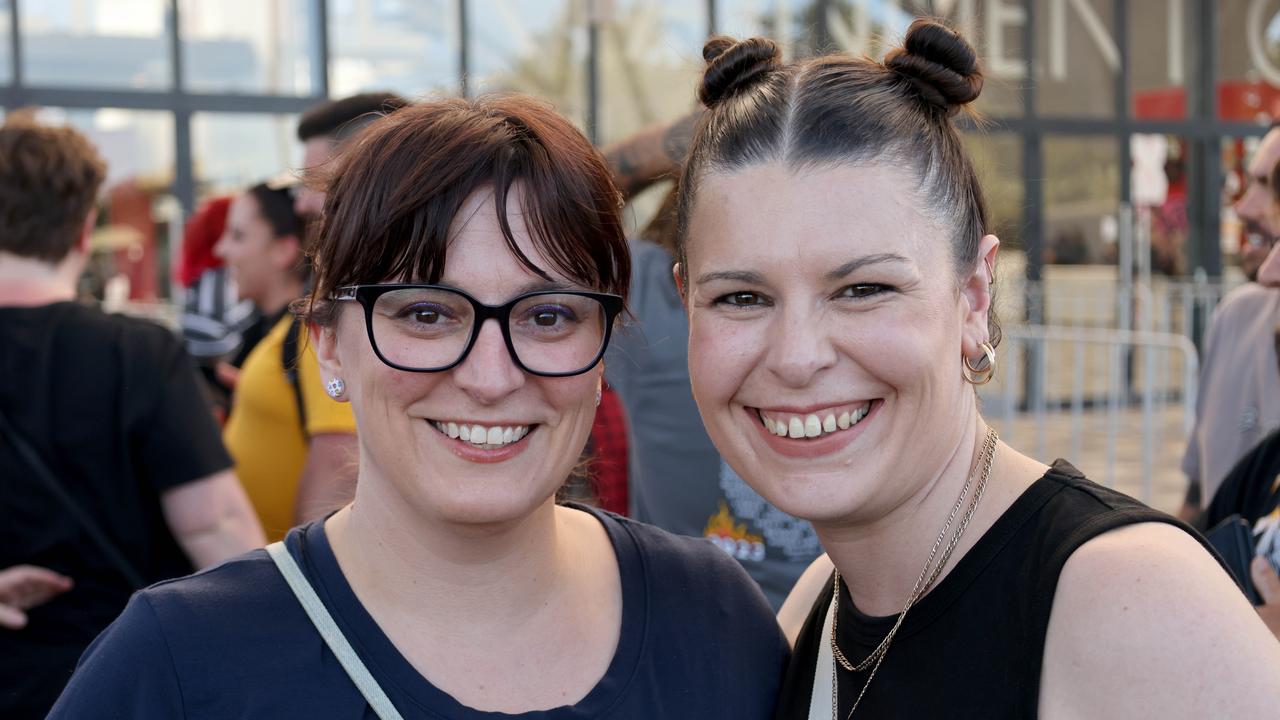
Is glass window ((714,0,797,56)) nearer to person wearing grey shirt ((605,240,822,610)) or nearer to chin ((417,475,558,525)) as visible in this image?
person wearing grey shirt ((605,240,822,610))

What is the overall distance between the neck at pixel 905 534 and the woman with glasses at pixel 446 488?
26cm

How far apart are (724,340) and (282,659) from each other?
722mm

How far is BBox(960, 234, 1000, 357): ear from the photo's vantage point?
175cm

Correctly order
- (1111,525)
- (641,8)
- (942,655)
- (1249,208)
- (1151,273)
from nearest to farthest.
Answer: (1111,525)
(942,655)
(1249,208)
(641,8)
(1151,273)

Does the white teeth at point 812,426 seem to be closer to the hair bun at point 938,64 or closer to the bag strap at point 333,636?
the hair bun at point 938,64

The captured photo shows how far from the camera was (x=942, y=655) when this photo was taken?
5.29ft

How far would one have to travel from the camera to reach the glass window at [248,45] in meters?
9.80

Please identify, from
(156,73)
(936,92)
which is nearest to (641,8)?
(156,73)

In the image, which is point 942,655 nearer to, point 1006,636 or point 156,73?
point 1006,636

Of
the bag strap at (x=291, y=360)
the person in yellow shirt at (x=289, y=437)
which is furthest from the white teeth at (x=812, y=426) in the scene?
the bag strap at (x=291, y=360)

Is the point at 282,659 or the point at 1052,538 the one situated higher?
the point at 1052,538

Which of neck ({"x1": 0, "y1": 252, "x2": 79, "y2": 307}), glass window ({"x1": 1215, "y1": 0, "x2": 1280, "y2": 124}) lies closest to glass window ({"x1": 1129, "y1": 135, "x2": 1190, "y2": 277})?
glass window ({"x1": 1215, "y1": 0, "x2": 1280, "y2": 124})

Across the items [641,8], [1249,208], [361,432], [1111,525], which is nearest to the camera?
[1111,525]

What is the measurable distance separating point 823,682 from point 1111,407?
6.52m
